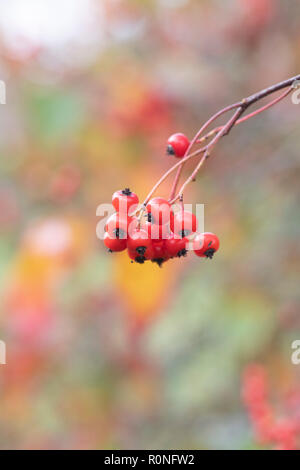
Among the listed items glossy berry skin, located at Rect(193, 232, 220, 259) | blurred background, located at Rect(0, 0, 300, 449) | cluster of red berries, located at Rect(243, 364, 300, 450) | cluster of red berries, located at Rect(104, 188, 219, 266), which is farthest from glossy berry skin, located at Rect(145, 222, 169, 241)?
blurred background, located at Rect(0, 0, 300, 449)

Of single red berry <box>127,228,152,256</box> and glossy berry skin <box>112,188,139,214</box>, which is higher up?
glossy berry skin <box>112,188,139,214</box>

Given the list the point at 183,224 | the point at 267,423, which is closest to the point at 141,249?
the point at 183,224

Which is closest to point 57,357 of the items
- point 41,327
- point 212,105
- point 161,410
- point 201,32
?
point 41,327

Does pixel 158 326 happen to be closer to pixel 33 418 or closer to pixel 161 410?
pixel 161 410

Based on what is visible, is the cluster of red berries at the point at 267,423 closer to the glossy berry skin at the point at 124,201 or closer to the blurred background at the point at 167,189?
the blurred background at the point at 167,189

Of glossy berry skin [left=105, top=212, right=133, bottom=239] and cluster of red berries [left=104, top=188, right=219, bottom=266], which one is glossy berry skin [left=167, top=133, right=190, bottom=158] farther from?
glossy berry skin [left=105, top=212, right=133, bottom=239]

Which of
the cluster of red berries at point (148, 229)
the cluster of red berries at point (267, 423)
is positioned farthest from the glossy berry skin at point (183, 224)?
the cluster of red berries at point (267, 423)
